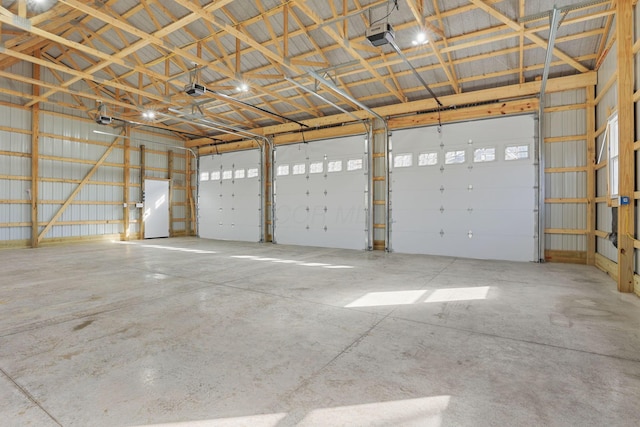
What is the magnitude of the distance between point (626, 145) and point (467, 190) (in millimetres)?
3985

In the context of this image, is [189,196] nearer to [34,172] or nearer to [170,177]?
[170,177]

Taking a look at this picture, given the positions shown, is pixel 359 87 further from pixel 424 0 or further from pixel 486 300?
pixel 486 300

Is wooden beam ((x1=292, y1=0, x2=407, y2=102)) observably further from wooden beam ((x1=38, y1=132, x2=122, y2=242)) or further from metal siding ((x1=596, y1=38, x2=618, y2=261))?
wooden beam ((x1=38, y1=132, x2=122, y2=242))

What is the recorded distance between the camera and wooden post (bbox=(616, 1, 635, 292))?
4.90 metres

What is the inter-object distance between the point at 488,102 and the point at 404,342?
26.5ft

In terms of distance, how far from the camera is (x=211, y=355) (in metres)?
2.80

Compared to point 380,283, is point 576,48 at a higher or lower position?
higher

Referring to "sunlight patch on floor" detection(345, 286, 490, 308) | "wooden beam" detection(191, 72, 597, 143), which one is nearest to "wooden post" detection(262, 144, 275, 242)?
"wooden beam" detection(191, 72, 597, 143)

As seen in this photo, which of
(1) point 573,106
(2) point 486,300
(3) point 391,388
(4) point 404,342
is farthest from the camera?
(1) point 573,106

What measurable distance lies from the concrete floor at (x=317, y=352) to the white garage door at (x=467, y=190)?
2.82 meters

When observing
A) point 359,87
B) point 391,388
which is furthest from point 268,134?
point 391,388

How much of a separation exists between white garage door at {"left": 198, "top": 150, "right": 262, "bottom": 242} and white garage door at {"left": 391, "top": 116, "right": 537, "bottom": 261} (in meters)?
5.80

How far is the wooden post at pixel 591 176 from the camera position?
741cm

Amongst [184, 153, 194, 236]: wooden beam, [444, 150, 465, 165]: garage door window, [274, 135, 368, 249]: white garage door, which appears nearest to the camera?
[444, 150, 465, 165]: garage door window
